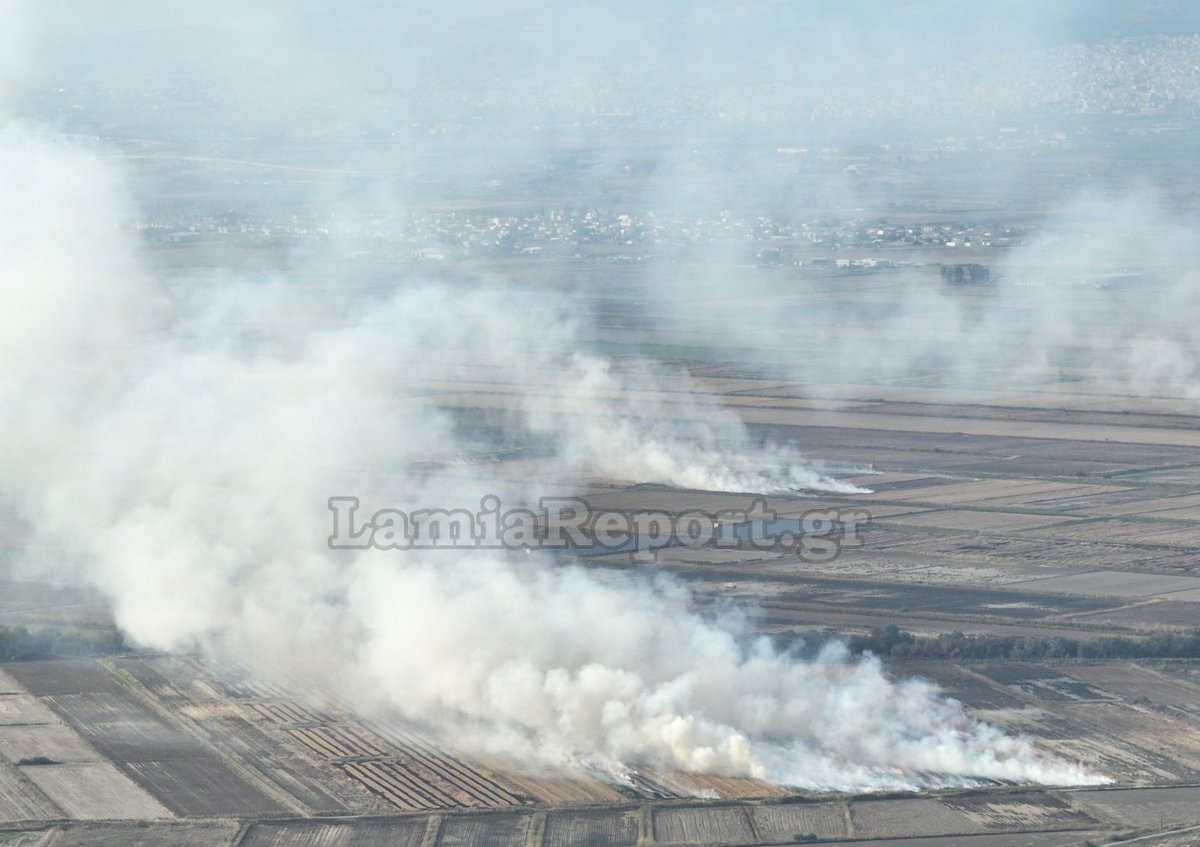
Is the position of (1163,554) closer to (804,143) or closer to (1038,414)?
(1038,414)

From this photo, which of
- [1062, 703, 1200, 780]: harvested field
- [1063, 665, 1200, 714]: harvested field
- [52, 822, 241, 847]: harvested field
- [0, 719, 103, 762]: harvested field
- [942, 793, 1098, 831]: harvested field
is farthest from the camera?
[1063, 665, 1200, 714]: harvested field

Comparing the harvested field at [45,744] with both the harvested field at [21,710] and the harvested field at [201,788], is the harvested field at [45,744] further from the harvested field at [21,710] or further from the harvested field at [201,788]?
the harvested field at [201,788]

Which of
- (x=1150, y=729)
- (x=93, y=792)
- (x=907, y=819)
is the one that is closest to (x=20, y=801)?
(x=93, y=792)

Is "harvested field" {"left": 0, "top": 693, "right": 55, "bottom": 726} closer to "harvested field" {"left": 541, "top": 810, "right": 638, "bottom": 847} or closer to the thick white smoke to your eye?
the thick white smoke

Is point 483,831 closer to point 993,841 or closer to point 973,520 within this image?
point 993,841

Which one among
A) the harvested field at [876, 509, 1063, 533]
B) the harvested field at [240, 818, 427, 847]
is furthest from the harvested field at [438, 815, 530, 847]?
the harvested field at [876, 509, 1063, 533]

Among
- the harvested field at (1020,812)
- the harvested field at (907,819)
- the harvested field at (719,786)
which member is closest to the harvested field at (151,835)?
the harvested field at (719,786)

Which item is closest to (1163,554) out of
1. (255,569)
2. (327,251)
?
(255,569)
